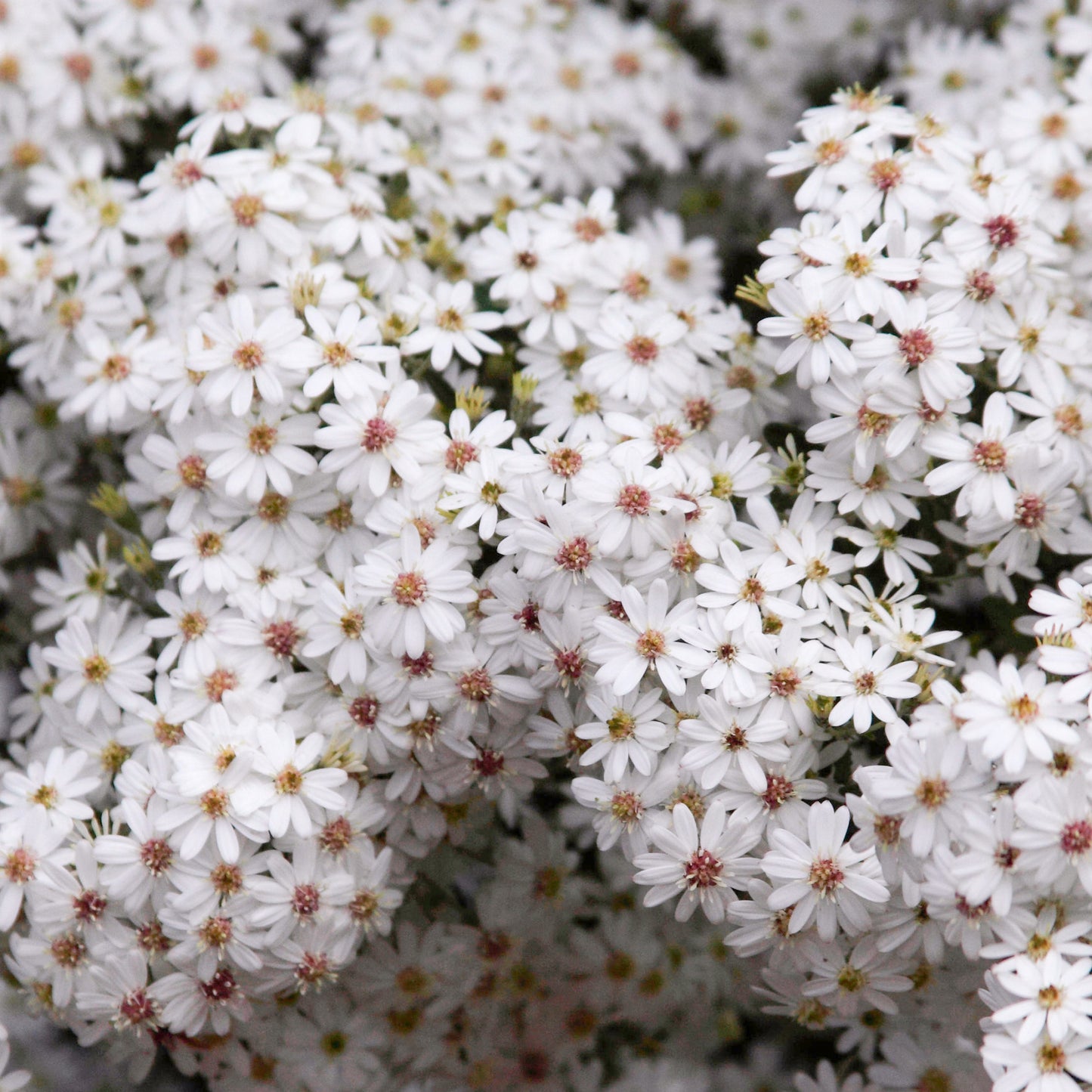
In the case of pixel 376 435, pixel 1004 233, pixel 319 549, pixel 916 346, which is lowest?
pixel 319 549

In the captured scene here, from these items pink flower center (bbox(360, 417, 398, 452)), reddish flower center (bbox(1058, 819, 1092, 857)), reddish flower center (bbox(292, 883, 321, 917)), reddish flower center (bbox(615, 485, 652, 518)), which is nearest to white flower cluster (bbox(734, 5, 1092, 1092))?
reddish flower center (bbox(1058, 819, 1092, 857))

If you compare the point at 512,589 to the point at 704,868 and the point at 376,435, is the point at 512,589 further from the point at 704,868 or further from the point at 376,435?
the point at 704,868

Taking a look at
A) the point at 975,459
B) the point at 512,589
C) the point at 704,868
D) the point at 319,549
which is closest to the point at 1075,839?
the point at 704,868

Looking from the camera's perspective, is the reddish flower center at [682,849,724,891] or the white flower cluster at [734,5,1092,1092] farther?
the reddish flower center at [682,849,724,891]

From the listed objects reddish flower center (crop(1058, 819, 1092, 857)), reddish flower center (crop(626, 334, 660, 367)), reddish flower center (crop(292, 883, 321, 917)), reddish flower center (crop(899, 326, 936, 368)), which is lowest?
reddish flower center (crop(292, 883, 321, 917))

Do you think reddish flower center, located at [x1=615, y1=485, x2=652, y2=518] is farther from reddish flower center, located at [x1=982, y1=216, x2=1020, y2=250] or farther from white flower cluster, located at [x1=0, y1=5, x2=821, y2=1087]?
reddish flower center, located at [x1=982, y1=216, x2=1020, y2=250]

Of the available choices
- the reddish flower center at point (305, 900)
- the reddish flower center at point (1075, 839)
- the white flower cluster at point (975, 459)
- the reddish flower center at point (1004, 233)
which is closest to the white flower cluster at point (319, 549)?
the reddish flower center at point (305, 900)

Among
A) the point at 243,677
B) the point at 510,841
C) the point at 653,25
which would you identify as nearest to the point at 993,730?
the point at 510,841

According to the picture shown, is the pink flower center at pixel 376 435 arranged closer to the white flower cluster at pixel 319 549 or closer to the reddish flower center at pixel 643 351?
the white flower cluster at pixel 319 549
